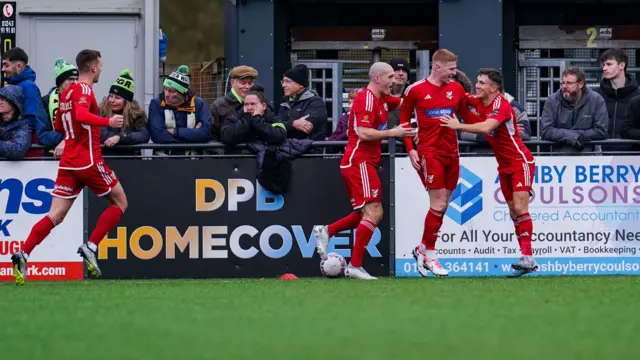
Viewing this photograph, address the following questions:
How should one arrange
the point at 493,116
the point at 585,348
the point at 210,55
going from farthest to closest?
1. the point at 210,55
2. the point at 493,116
3. the point at 585,348

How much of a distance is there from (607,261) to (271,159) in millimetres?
3815

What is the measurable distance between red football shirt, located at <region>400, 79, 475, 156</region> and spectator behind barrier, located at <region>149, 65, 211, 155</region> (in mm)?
2652

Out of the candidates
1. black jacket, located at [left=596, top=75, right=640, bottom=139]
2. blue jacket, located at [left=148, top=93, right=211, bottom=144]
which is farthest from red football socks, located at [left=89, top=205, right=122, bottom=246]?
black jacket, located at [left=596, top=75, right=640, bottom=139]

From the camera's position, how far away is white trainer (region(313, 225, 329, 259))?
47.4 ft

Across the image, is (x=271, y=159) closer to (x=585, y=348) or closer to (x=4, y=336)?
(x=4, y=336)

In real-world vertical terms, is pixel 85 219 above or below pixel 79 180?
below

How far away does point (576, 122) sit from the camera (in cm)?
1577

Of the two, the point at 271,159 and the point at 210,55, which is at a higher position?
the point at 210,55

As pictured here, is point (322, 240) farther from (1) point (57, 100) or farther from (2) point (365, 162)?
(1) point (57, 100)

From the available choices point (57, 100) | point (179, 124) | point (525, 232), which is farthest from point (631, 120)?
point (57, 100)

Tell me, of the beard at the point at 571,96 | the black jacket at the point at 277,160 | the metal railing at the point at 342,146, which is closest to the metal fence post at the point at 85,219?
the metal railing at the point at 342,146

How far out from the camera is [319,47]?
24359mm

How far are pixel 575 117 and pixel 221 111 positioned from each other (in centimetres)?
397

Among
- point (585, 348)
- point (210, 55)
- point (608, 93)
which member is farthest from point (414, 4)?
point (585, 348)
